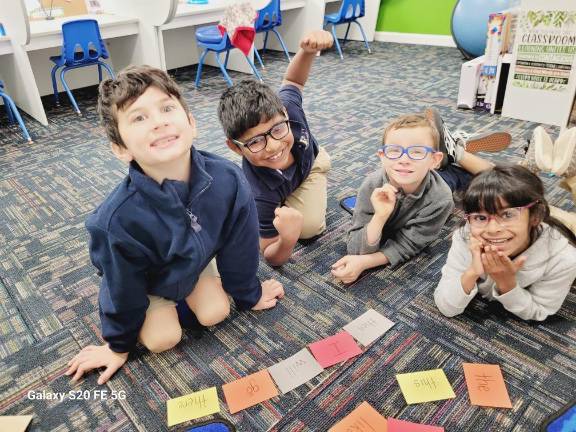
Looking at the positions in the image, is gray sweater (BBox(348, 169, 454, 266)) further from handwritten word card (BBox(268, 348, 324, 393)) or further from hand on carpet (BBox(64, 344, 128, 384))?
hand on carpet (BBox(64, 344, 128, 384))

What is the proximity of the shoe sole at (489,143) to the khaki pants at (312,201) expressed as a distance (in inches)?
32.2

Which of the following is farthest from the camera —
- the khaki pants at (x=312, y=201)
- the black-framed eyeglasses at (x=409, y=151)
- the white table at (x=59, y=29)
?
the white table at (x=59, y=29)

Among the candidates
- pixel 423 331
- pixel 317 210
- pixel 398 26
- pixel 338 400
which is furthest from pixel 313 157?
pixel 398 26

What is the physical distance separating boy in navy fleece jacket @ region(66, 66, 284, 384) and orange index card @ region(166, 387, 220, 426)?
0.18 m

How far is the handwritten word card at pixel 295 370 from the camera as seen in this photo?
1139 millimetres

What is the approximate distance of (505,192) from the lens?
3.48 feet

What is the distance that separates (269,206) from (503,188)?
2.69 ft

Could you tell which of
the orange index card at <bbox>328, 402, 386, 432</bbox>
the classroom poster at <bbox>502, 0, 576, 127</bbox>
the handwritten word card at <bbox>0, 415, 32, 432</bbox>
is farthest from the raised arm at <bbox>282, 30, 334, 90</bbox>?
the classroom poster at <bbox>502, 0, 576, 127</bbox>

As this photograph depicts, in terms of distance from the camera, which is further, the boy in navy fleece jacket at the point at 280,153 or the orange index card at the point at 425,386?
the boy in navy fleece jacket at the point at 280,153

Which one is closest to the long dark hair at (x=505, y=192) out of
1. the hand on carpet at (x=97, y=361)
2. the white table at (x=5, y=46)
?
the hand on carpet at (x=97, y=361)

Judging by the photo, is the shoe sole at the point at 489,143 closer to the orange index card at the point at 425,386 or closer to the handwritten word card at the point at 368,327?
the handwritten word card at the point at 368,327

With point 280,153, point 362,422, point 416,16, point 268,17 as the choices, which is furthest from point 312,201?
point 416,16

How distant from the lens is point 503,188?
3.48 ft

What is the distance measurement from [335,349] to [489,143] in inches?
58.3
